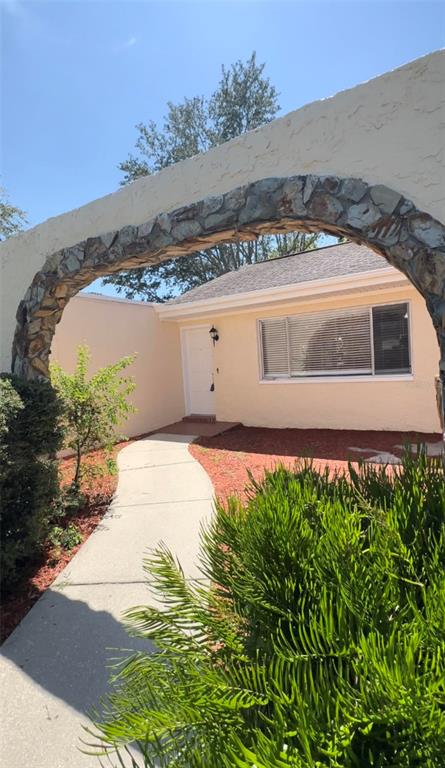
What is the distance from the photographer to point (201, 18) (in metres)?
5.22

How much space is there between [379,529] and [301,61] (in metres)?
8.96

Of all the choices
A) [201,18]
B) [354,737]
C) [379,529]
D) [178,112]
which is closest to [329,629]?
[354,737]

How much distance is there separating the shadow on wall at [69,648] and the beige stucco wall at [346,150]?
3248 mm

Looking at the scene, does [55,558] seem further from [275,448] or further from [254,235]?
[275,448]

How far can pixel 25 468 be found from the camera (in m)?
3.63

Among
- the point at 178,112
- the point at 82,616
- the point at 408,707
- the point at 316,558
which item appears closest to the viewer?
the point at 408,707

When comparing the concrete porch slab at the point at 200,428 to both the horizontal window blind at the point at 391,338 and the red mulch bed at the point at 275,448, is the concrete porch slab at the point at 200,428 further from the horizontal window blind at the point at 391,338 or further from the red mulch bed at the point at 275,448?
the horizontal window blind at the point at 391,338

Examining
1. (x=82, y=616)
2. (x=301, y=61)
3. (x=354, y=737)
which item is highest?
(x=301, y=61)

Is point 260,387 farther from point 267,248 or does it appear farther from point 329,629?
point 267,248

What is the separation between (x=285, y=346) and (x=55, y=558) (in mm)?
6821

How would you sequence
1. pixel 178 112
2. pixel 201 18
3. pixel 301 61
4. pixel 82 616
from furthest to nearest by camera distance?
1. pixel 178 112
2. pixel 301 61
3. pixel 201 18
4. pixel 82 616

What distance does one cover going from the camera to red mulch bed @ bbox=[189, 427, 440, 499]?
6.62m

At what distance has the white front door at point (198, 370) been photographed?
11141 mm

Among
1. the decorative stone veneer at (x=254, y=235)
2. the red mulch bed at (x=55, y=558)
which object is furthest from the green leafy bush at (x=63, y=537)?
the decorative stone veneer at (x=254, y=235)
